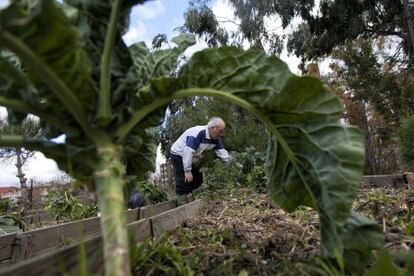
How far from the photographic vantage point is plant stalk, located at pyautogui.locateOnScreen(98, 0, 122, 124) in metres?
1.34

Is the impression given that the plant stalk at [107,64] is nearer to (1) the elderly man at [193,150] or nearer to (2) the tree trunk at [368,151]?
(1) the elderly man at [193,150]

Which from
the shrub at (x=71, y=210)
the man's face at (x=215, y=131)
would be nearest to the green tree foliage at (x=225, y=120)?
the man's face at (x=215, y=131)

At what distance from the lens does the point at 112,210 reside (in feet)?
4.01

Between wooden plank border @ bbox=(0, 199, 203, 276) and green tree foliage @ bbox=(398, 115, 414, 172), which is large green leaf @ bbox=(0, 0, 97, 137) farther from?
green tree foliage @ bbox=(398, 115, 414, 172)

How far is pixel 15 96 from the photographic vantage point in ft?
4.60

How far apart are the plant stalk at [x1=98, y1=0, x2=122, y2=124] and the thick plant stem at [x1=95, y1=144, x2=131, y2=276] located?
→ 0.11m

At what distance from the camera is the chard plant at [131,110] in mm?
1227

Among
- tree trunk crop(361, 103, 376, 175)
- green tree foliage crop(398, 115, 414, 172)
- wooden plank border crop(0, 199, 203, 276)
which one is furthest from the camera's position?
tree trunk crop(361, 103, 376, 175)

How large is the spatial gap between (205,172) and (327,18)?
34.4ft

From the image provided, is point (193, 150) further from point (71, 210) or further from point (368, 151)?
point (368, 151)

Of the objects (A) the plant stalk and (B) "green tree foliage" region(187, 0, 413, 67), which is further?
(B) "green tree foliage" region(187, 0, 413, 67)

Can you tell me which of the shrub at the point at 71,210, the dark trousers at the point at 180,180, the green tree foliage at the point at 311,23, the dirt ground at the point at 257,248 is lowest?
the dirt ground at the point at 257,248

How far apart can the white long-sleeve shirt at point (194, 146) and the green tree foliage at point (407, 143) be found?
26.5 ft

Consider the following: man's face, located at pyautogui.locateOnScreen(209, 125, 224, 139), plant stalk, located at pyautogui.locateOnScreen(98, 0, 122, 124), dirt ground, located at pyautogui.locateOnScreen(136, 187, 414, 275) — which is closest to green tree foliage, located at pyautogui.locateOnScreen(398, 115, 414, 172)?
man's face, located at pyautogui.locateOnScreen(209, 125, 224, 139)
